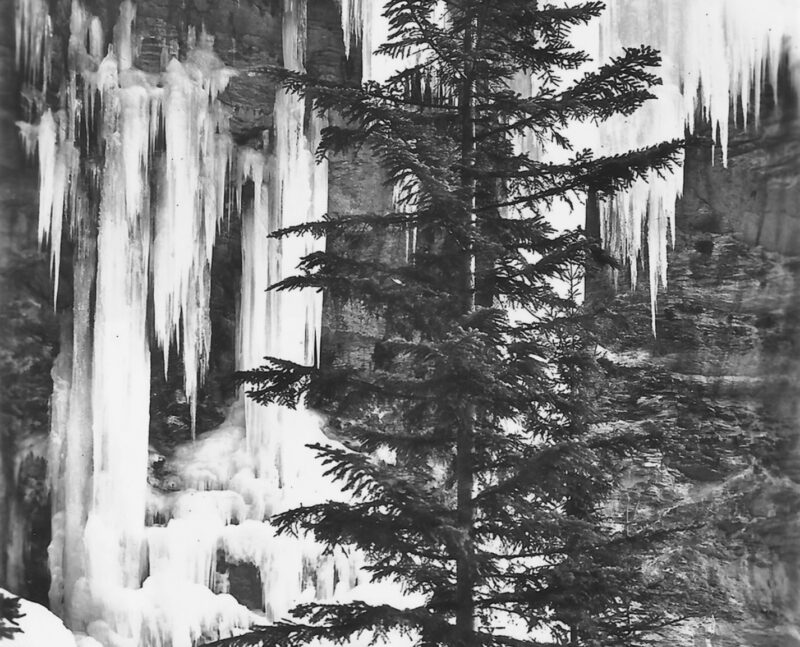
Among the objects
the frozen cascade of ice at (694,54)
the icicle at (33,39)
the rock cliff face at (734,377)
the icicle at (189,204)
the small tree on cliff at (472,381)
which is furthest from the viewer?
the rock cliff face at (734,377)

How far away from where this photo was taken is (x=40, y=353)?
967cm

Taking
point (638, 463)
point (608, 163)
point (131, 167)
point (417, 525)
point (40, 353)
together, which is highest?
point (131, 167)

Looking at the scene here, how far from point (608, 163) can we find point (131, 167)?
674 cm

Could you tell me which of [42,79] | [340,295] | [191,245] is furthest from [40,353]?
[340,295]

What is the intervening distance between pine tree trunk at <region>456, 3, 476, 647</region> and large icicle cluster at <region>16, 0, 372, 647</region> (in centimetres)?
548

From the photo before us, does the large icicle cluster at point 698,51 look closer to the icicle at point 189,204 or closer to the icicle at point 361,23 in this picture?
the icicle at point 361,23

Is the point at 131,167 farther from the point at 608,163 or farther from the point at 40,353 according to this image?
the point at 608,163

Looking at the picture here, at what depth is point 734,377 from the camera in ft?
38.5

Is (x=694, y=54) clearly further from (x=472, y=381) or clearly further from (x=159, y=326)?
(x=472, y=381)

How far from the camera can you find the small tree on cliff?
3.25 metres

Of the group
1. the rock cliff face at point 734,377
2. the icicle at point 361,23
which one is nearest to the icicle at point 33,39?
the icicle at point 361,23

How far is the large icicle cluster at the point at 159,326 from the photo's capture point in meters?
8.45

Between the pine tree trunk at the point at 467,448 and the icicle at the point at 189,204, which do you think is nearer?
the pine tree trunk at the point at 467,448

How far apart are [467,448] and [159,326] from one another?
6132mm
